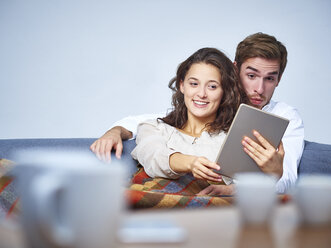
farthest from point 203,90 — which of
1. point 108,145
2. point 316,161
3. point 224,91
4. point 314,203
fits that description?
point 314,203

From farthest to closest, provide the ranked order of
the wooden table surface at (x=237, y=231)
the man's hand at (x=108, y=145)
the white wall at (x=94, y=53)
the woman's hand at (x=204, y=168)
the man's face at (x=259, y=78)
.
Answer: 1. the white wall at (x=94, y=53)
2. the man's face at (x=259, y=78)
3. the man's hand at (x=108, y=145)
4. the woman's hand at (x=204, y=168)
5. the wooden table surface at (x=237, y=231)

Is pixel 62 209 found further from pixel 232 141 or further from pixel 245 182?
pixel 232 141

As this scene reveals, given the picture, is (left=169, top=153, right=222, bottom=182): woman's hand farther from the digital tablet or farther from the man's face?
the man's face

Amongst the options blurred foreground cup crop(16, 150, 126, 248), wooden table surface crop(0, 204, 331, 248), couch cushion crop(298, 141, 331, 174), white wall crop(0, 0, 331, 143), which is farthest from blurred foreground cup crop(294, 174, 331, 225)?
white wall crop(0, 0, 331, 143)

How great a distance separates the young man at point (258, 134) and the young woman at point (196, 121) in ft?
0.35

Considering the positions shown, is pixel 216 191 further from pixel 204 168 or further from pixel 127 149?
pixel 127 149

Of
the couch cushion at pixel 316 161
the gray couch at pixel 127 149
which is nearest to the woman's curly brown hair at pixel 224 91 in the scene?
the gray couch at pixel 127 149

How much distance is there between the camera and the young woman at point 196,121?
191cm

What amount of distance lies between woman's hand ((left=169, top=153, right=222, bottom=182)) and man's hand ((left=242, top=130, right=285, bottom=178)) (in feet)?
0.53

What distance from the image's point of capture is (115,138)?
199 cm

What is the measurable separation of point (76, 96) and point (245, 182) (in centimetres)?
301

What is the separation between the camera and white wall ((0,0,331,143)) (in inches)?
135

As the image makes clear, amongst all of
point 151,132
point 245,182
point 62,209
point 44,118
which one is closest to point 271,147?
point 151,132

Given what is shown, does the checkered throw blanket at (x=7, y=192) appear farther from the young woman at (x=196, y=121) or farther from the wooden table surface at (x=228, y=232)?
the wooden table surface at (x=228, y=232)
